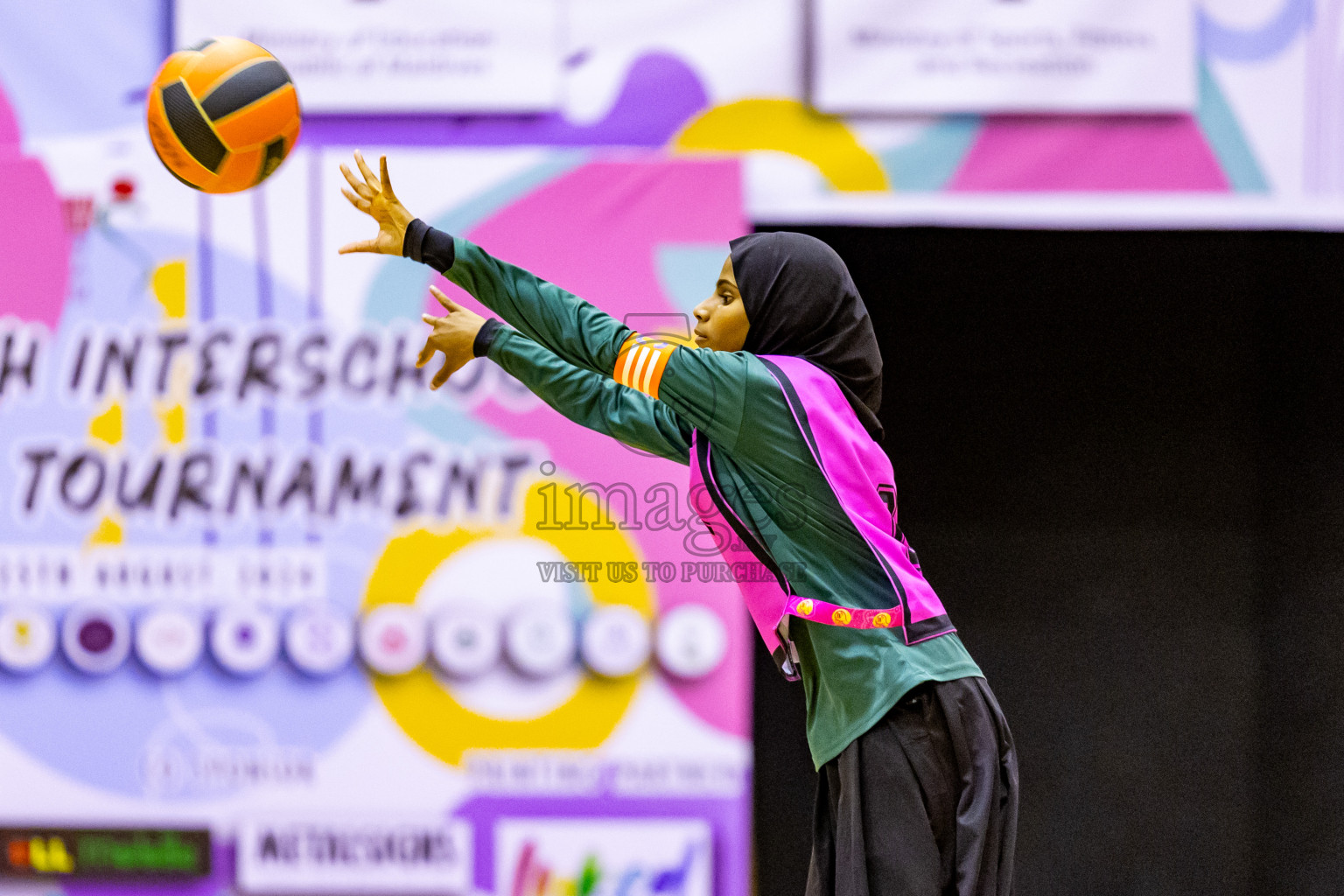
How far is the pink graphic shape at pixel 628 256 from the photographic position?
11.8 ft

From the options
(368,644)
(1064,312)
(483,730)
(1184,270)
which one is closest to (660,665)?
(483,730)

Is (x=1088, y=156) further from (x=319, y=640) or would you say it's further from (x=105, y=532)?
(x=105, y=532)

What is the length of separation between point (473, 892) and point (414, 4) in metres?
2.63

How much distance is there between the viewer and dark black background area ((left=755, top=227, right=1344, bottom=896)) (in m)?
3.89

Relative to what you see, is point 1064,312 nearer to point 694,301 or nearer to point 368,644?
point 694,301

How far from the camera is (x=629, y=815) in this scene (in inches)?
142

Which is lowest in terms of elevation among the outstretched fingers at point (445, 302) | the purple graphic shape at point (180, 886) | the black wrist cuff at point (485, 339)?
the purple graphic shape at point (180, 886)

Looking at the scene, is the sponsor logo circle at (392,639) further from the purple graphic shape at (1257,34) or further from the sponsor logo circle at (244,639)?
the purple graphic shape at (1257,34)

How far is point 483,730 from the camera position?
11.9 ft

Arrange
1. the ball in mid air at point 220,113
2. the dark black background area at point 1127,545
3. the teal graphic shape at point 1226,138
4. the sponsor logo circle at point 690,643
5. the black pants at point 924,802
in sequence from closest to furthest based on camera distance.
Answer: the black pants at point 924,802, the ball in mid air at point 220,113, the sponsor logo circle at point 690,643, the teal graphic shape at point 1226,138, the dark black background area at point 1127,545

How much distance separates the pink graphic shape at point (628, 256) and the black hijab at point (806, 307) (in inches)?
54.8

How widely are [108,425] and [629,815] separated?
6.29 ft

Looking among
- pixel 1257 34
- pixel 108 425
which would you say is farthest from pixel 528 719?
pixel 1257 34

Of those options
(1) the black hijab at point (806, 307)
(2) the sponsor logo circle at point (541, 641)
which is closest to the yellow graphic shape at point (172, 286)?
(2) the sponsor logo circle at point (541, 641)
